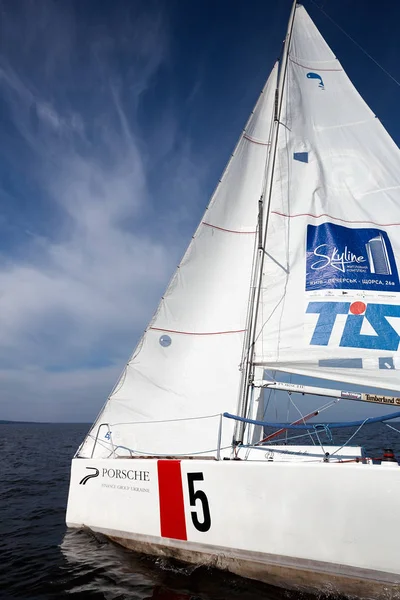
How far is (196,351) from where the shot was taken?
751cm

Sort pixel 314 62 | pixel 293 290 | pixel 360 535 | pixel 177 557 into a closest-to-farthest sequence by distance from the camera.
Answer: pixel 360 535 → pixel 177 557 → pixel 293 290 → pixel 314 62

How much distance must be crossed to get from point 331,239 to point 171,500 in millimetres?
5215

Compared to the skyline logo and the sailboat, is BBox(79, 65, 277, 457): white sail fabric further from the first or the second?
the skyline logo

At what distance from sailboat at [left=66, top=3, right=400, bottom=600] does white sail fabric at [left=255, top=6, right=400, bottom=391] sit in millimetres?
26

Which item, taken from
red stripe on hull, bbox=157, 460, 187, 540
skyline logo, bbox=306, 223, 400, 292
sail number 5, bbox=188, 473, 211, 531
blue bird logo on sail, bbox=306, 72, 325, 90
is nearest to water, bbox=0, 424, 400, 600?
red stripe on hull, bbox=157, 460, 187, 540

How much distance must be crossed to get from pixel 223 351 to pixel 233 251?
7.04 feet

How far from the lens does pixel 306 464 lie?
15.6 ft

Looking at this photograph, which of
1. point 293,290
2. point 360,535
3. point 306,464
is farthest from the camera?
point 293,290

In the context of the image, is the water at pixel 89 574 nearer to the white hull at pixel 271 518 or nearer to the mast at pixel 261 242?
the white hull at pixel 271 518

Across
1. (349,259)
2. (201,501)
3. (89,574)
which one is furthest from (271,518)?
(349,259)

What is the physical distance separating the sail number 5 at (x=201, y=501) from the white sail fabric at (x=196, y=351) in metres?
1.27

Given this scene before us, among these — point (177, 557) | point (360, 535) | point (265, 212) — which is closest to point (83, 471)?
point (177, 557)

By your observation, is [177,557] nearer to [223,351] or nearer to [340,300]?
[223,351]

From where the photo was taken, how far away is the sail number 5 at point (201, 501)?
5242mm
